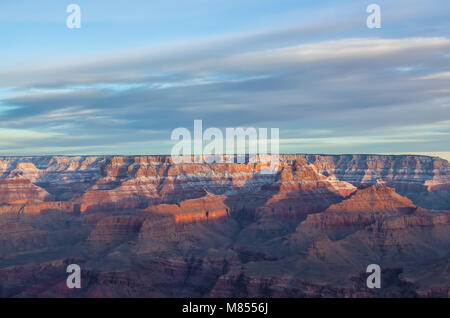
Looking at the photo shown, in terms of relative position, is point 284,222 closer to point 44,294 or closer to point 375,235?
point 375,235

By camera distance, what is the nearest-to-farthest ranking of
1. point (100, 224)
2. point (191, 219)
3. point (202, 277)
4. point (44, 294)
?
point (44, 294) < point (202, 277) < point (100, 224) < point (191, 219)
